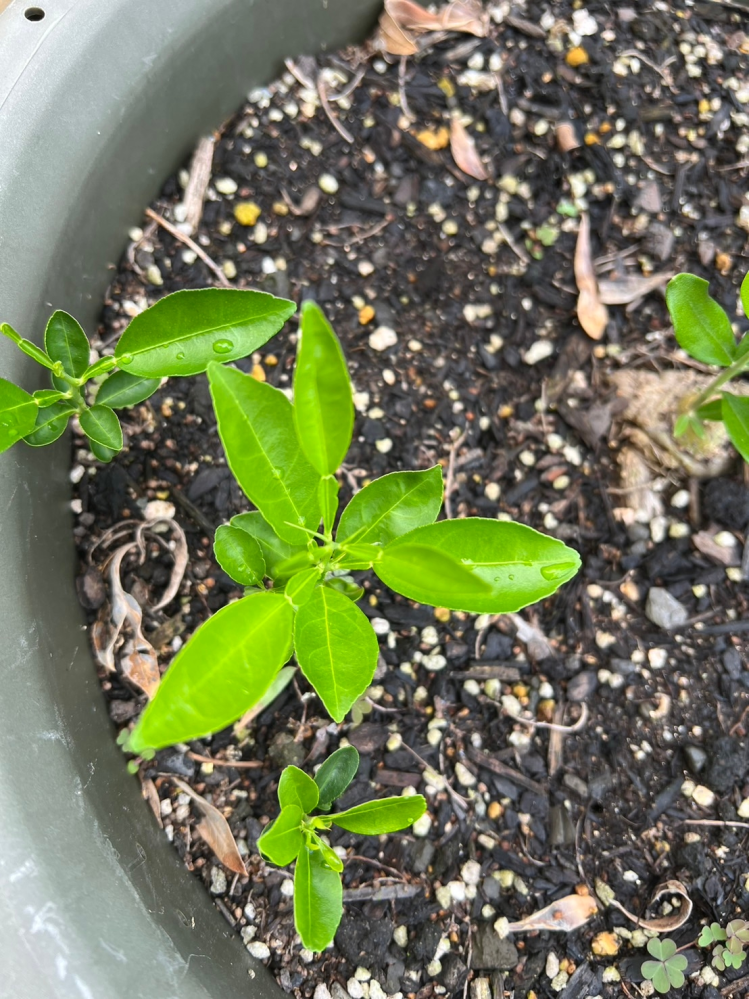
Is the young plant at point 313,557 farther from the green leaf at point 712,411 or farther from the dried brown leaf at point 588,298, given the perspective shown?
the dried brown leaf at point 588,298

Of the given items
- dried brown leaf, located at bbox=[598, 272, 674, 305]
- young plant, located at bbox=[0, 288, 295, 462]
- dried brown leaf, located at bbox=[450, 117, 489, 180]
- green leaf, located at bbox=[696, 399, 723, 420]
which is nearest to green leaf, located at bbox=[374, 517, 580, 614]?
young plant, located at bbox=[0, 288, 295, 462]

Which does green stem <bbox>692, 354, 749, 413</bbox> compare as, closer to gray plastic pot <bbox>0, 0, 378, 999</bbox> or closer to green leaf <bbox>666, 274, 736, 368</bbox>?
green leaf <bbox>666, 274, 736, 368</bbox>

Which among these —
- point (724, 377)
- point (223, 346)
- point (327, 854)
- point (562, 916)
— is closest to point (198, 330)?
point (223, 346)

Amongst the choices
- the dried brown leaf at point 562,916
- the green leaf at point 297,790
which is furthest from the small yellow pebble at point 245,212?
the dried brown leaf at point 562,916

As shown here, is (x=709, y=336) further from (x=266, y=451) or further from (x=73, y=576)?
(x=73, y=576)

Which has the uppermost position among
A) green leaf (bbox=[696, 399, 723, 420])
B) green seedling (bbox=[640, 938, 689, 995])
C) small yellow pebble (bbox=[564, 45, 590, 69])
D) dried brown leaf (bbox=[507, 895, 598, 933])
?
small yellow pebble (bbox=[564, 45, 590, 69])

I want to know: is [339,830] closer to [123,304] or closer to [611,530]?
[611,530]

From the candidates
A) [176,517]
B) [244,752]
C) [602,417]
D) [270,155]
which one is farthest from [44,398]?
[602,417]
